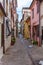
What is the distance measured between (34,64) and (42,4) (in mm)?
13494

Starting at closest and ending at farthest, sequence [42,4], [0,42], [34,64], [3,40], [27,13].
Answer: [34,64]
[0,42]
[3,40]
[42,4]
[27,13]

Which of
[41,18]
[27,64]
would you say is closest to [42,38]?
[41,18]

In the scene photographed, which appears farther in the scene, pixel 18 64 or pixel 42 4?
pixel 42 4

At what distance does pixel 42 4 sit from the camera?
24391mm

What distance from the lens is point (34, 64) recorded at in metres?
11.9

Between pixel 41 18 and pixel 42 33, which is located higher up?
pixel 41 18

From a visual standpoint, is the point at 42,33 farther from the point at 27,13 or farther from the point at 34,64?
the point at 27,13

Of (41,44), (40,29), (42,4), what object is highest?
(42,4)

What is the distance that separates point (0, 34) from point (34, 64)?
18.5 ft

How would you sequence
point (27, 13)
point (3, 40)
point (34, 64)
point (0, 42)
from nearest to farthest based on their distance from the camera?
point (34, 64), point (0, 42), point (3, 40), point (27, 13)

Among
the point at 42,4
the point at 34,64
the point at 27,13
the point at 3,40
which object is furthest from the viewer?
the point at 27,13

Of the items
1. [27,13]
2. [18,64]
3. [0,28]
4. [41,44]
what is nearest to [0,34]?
[0,28]

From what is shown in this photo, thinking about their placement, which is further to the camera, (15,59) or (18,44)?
(18,44)

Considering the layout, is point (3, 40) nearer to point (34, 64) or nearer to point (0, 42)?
point (0, 42)
